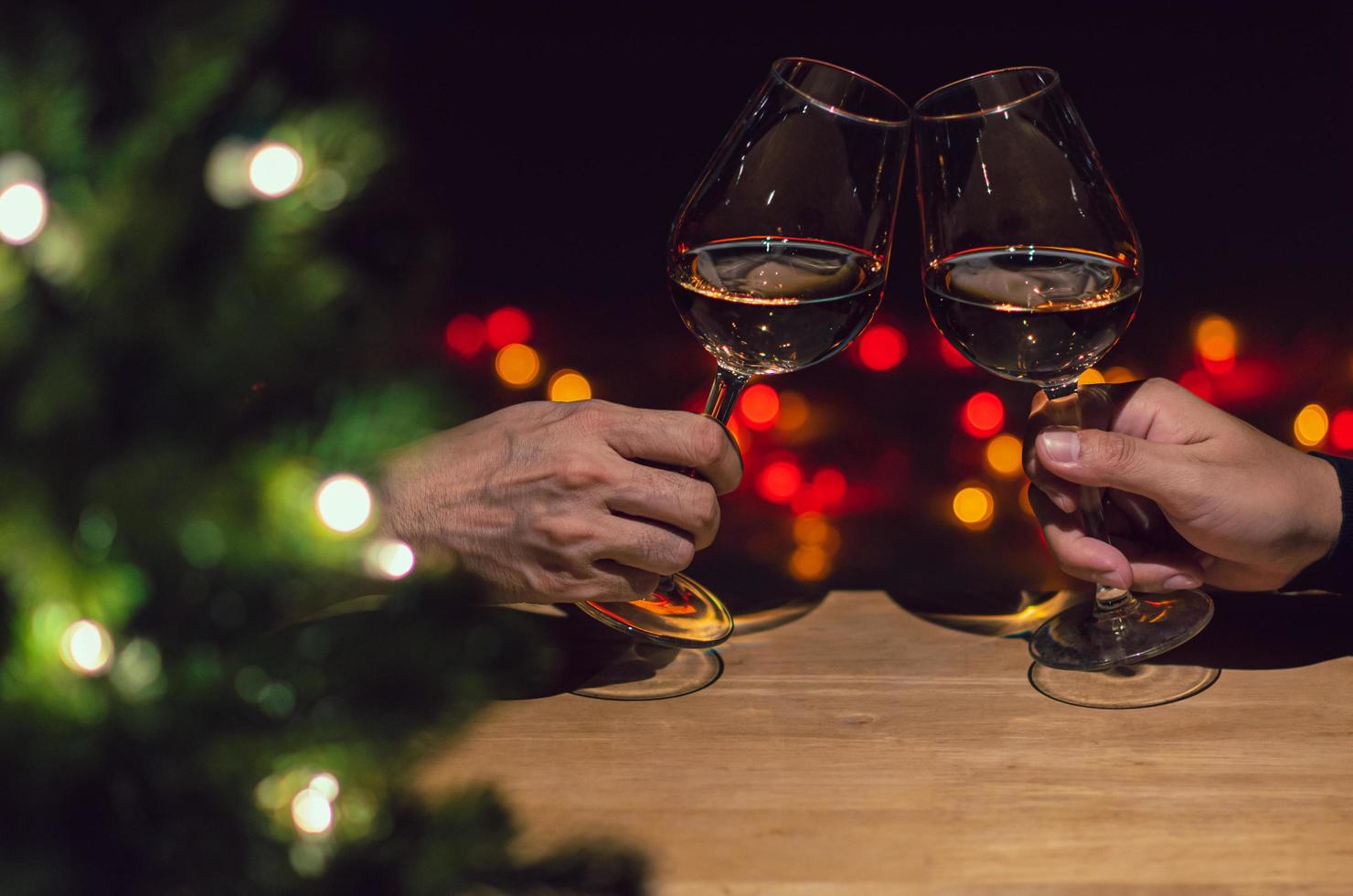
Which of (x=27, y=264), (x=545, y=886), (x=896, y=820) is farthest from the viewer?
(x=896, y=820)

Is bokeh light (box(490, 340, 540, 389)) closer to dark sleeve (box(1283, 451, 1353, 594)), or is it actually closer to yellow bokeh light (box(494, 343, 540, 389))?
yellow bokeh light (box(494, 343, 540, 389))

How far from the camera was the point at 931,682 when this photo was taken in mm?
896

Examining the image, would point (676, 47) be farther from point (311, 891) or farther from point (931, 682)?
point (311, 891)

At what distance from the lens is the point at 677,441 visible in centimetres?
93

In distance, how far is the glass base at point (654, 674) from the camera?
90 centimetres

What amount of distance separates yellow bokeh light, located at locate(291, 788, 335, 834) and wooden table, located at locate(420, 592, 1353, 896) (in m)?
0.21

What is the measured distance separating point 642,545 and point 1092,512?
0.39 meters

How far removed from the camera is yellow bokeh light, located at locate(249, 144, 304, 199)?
408 millimetres

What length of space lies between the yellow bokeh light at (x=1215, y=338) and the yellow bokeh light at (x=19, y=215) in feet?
6.74

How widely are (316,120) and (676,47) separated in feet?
5.09

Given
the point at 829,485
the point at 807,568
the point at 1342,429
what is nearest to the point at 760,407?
the point at 829,485

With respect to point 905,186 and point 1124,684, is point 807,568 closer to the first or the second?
point 1124,684

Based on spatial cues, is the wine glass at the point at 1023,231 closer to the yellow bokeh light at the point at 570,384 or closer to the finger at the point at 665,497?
the finger at the point at 665,497

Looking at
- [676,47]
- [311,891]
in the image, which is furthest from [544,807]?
[676,47]
